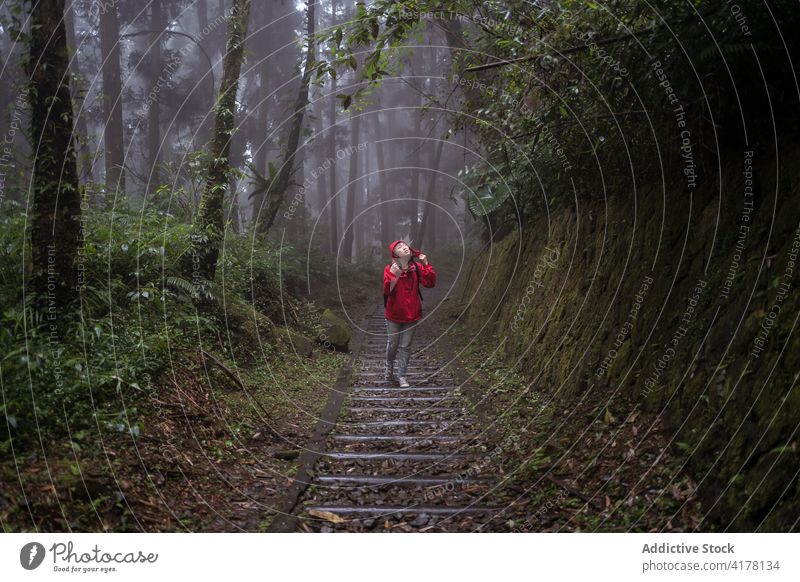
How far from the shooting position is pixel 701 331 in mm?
4176

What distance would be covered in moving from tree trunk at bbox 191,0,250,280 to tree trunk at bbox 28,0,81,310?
3.63 meters

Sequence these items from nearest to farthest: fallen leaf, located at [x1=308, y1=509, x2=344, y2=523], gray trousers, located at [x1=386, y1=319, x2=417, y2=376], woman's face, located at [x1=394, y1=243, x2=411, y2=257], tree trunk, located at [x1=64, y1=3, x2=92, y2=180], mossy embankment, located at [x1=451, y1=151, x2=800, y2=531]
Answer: mossy embankment, located at [x1=451, y1=151, x2=800, y2=531] → fallen leaf, located at [x1=308, y1=509, x2=344, y2=523] → tree trunk, located at [x1=64, y1=3, x2=92, y2=180] → woman's face, located at [x1=394, y1=243, x2=411, y2=257] → gray trousers, located at [x1=386, y1=319, x2=417, y2=376]

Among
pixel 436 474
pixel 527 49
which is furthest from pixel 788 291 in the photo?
pixel 527 49

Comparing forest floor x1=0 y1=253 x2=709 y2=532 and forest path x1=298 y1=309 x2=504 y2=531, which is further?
forest path x1=298 y1=309 x2=504 y2=531

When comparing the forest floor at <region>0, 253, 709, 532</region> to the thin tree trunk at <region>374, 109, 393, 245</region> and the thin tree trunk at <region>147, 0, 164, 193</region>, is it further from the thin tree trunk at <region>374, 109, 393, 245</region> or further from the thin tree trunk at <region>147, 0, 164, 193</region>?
the thin tree trunk at <region>374, 109, 393, 245</region>

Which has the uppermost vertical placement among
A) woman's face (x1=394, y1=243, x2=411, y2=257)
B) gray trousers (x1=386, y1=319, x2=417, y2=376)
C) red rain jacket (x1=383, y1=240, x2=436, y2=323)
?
woman's face (x1=394, y1=243, x2=411, y2=257)

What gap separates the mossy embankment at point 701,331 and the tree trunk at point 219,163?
552 centimetres

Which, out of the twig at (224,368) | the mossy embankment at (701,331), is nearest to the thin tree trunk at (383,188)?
the twig at (224,368)

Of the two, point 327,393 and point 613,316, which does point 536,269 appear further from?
point 327,393

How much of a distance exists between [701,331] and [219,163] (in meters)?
7.88

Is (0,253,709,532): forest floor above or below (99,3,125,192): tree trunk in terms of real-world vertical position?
below

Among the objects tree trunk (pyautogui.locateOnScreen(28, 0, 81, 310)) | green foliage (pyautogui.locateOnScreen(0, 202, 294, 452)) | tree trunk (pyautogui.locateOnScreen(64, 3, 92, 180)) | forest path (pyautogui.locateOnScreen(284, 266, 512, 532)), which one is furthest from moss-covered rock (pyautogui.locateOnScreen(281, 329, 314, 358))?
tree trunk (pyautogui.locateOnScreen(28, 0, 81, 310))

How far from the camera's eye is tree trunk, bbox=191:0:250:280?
9219 millimetres

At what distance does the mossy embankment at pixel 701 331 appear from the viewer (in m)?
3.18
